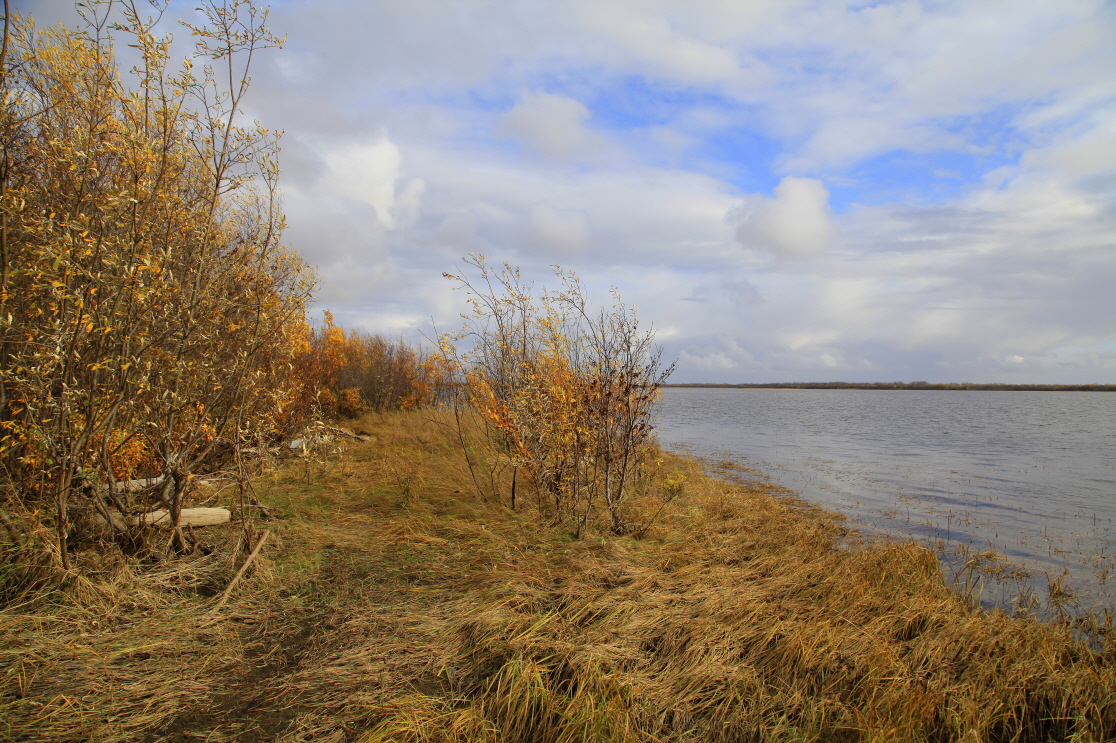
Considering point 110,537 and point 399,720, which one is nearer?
point 399,720

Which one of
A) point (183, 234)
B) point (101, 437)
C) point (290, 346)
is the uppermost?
point (183, 234)

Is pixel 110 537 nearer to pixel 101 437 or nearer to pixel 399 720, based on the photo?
pixel 101 437

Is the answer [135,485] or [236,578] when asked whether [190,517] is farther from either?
[236,578]

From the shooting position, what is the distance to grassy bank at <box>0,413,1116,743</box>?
114 inches

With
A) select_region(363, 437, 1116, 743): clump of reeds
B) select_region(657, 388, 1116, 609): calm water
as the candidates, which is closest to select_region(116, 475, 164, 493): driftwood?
select_region(363, 437, 1116, 743): clump of reeds

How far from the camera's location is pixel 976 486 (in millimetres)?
12258

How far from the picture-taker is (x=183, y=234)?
4.63 meters

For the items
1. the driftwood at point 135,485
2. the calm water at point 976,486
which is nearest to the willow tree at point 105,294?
the driftwood at point 135,485

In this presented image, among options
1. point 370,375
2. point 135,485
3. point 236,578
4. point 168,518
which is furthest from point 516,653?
point 370,375

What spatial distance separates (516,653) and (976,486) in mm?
13296

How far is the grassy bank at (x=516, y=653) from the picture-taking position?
2895 millimetres

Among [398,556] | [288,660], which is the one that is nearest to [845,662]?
[288,660]

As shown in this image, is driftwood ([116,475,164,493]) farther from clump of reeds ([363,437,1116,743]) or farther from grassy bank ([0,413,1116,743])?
clump of reeds ([363,437,1116,743])

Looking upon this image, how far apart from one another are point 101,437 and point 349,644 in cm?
249
